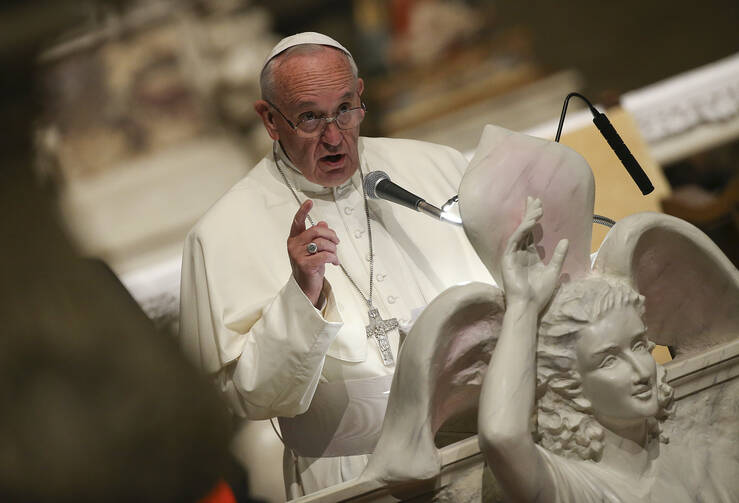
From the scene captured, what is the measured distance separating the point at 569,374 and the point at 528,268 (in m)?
0.22

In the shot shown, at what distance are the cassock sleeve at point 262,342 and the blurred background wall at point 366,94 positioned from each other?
3.36 ft

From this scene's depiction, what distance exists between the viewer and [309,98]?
2650 mm

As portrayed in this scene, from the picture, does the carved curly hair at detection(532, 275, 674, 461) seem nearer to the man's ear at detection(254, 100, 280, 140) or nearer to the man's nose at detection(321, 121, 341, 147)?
the man's nose at detection(321, 121, 341, 147)

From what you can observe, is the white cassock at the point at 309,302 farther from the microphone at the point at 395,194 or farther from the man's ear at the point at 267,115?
the microphone at the point at 395,194

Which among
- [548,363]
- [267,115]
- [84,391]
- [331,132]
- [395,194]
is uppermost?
[267,115]

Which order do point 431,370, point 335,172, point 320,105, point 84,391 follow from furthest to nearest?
point 84,391 < point 335,172 < point 320,105 < point 431,370

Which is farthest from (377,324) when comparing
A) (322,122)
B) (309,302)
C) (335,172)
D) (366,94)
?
(366,94)

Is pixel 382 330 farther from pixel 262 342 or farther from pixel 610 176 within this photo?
pixel 610 176

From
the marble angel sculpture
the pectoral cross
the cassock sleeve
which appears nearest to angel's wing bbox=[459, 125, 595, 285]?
the marble angel sculpture

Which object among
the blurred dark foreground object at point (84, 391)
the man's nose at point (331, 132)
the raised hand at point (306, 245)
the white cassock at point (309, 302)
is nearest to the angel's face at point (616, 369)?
the white cassock at point (309, 302)

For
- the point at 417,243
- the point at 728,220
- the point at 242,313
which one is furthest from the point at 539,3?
the point at 242,313

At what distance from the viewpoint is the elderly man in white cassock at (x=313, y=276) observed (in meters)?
2.43

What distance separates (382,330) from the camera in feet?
8.66

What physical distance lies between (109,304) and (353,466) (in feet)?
4.56
